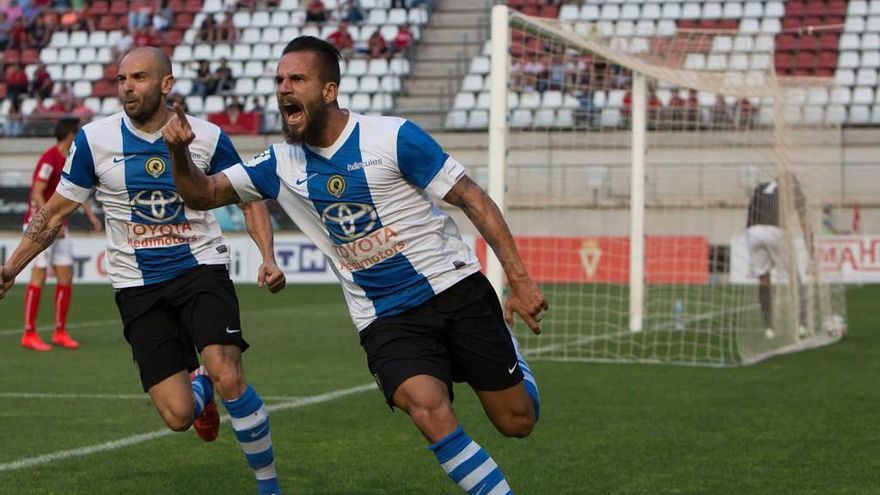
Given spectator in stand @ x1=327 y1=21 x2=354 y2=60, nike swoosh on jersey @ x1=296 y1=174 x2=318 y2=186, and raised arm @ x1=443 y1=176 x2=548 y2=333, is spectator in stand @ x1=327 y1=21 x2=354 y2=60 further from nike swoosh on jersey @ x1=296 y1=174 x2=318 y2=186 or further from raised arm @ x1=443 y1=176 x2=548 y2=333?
raised arm @ x1=443 y1=176 x2=548 y2=333

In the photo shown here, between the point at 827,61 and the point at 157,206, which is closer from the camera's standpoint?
the point at 157,206

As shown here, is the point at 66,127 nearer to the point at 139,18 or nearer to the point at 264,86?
the point at 264,86

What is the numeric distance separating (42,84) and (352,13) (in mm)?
8090

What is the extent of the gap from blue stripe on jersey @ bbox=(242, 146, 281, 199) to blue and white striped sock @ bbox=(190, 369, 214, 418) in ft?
5.20

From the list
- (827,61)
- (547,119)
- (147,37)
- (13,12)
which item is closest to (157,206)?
(547,119)

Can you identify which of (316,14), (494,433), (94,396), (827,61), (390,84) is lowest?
(94,396)

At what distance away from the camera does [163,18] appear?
1535 inches

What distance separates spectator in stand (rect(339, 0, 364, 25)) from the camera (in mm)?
37219

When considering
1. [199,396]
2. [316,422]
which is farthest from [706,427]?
[199,396]

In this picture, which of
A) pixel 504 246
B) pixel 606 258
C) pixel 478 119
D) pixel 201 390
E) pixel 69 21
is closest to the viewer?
→ pixel 504 246

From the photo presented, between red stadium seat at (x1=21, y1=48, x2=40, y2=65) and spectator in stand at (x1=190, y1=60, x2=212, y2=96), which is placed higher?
red stadium seat at (x1=21, y1=48, x2=40, y2=65)

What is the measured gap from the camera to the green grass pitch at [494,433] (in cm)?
723

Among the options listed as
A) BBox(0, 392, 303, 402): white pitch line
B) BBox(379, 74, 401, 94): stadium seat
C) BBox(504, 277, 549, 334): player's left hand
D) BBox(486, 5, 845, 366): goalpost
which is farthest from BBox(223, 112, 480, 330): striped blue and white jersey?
BBox(379, 74, 401, 94): stadium seat

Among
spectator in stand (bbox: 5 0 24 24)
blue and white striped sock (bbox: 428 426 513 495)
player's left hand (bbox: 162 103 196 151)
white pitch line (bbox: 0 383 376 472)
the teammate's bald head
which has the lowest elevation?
white pitch line (bbox: 0 383 376 472)
